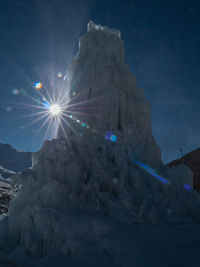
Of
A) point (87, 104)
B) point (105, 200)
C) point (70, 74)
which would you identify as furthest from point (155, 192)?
point (70, 74)

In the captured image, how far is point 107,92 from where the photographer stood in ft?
72.4

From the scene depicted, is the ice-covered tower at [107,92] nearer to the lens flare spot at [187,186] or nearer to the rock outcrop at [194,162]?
the lens flare spot at [187,186]

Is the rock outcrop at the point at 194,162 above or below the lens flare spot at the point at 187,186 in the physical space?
above

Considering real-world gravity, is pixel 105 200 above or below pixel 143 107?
below

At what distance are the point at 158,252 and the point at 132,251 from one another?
1.14 metres

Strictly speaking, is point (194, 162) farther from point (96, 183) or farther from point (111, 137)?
point (96, 183)

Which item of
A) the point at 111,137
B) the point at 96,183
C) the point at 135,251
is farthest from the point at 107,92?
the point at 135,251

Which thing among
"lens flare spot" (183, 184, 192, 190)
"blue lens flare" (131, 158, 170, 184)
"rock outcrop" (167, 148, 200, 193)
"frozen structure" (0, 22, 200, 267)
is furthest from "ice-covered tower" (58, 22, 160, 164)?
"rock outcrop" (167, 148, 200, 193)

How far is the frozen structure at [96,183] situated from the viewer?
1015 centimetres

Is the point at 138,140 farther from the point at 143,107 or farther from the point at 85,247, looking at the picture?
the point at 85,247

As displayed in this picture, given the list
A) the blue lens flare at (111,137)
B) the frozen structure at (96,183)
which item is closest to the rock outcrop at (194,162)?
the frozen structure at (96,183)

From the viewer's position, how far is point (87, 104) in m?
22.4

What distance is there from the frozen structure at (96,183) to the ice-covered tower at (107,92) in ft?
0.45

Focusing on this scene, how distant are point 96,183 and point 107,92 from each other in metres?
12.7
